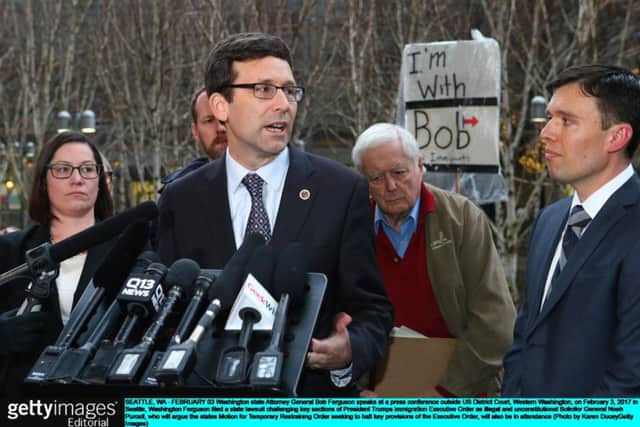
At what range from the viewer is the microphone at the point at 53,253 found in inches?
97.8

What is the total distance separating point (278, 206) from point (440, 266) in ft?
4.46

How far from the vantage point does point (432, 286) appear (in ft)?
14.1

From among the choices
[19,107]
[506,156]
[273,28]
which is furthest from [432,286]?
[19,107]

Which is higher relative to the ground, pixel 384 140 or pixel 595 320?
pixel 384 140

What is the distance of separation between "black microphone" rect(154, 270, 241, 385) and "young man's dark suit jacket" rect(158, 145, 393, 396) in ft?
2.69

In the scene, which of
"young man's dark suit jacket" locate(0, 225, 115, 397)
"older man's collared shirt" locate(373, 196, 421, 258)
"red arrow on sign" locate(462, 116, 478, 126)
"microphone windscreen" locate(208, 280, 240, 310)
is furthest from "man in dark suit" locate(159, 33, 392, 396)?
"red arrow on sign" locate(462, 116, 478, 126)

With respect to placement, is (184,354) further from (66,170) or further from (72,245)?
(66,170)

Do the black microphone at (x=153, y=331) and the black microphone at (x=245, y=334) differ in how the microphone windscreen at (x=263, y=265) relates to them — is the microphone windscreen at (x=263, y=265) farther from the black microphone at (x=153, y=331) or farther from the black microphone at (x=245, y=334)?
the black microphone at (x=153, y=331)

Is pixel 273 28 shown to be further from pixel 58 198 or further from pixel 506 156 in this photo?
pixel 58 198

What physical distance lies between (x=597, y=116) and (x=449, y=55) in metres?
5.30

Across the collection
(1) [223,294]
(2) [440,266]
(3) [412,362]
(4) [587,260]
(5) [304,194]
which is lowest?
(3) [412,362]

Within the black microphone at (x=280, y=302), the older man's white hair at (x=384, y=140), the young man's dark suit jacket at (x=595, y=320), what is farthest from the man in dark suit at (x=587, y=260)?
the older man's white hair at (x=384, y=140)

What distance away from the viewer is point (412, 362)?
14.1 feet

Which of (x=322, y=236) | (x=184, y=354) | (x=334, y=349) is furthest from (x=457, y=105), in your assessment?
(x=184, y=354)
